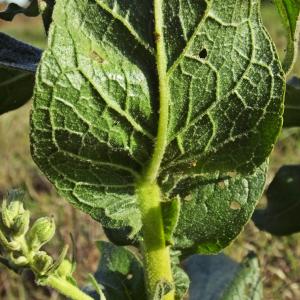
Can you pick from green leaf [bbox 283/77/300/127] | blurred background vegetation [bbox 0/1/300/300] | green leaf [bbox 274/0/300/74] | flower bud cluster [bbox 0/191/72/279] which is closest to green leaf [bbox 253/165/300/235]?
green leaf [bbox 283/77/300/127]

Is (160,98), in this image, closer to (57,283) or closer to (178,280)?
(57,283)

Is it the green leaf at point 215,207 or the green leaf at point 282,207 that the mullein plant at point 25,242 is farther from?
the green leaf at point 282,207

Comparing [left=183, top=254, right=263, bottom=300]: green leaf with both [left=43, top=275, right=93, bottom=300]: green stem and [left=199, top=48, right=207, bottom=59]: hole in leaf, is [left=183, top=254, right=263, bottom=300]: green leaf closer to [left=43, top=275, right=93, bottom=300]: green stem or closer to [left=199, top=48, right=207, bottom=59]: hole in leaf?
[left=43, top=275, right=93, bottom=300]: green stem

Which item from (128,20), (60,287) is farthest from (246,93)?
(60,287)

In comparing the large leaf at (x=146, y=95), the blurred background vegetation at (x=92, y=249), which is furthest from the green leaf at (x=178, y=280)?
the blurred background vegetation at (x=92, y=249)

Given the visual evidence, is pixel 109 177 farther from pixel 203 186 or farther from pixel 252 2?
pixel 252 2
